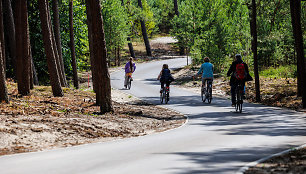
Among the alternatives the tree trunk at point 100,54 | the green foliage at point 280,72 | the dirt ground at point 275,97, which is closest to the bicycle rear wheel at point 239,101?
the dirt ground at point 275,97

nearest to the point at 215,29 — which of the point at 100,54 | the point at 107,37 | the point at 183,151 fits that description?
the point at 107,37

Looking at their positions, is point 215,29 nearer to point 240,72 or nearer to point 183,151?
point 240,72

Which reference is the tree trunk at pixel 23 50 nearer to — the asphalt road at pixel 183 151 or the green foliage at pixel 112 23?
the asphalt road at pixel 183 151

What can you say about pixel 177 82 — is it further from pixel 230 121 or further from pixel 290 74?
pixel 230 121

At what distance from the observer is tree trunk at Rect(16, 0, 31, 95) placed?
2058cm

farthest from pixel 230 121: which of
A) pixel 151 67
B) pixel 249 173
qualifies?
pixel 151 67

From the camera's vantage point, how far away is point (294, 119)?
16047 mm

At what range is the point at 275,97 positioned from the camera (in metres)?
24.0

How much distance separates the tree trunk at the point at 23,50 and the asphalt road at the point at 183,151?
9004 mm

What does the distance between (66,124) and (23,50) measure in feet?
29.6

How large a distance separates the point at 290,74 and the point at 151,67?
2565cm

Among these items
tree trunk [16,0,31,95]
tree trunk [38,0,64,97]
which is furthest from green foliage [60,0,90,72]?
tree trunk [16,0,31,95]

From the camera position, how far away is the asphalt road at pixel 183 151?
7.96 m

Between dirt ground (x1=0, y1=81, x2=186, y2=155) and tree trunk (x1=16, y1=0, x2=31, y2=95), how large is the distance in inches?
114
